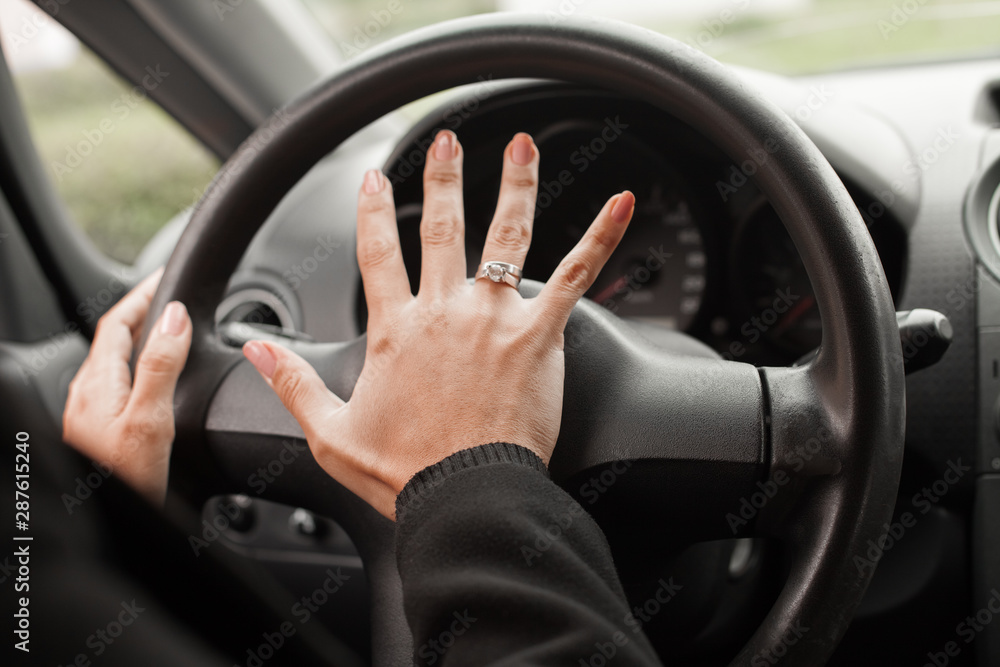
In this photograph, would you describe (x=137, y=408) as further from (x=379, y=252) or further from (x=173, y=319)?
(x=379, y=252)

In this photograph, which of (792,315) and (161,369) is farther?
(792,315)

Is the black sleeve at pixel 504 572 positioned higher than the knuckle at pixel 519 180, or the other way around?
the knuckle at pixel 519 180

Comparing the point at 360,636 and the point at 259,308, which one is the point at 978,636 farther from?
the point at 259,308

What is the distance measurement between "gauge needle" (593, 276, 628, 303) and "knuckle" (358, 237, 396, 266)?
0.69 metres

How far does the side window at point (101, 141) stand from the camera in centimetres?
128

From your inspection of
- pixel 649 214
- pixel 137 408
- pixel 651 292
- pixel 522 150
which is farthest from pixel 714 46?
pixel 137 408

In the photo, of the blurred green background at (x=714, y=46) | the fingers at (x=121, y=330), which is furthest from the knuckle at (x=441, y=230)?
the blurred green background at (x=714, y=46)

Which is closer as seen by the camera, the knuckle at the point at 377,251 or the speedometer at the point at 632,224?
the knuckle at the point at 377,251

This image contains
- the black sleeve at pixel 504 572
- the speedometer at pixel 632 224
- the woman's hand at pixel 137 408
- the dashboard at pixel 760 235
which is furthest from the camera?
the speedometer at pixel 632 224

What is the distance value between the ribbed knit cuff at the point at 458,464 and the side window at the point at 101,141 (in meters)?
0.78

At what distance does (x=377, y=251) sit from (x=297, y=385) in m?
0.14

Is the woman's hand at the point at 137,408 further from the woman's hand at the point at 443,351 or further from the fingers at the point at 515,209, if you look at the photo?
the fingers at the point at 515,209

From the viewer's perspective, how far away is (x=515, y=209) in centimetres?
65

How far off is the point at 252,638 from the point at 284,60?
3.27 ft
